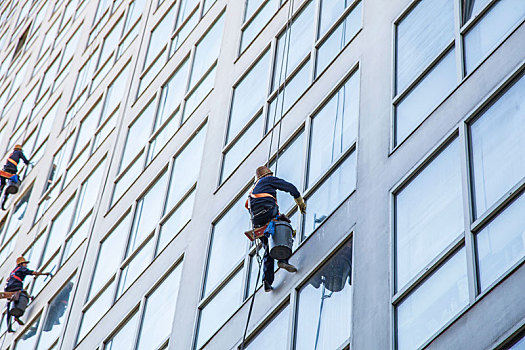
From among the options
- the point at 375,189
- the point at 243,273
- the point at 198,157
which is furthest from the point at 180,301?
the point at 375,189

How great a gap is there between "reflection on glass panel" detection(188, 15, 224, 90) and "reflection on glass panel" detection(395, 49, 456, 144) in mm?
8938

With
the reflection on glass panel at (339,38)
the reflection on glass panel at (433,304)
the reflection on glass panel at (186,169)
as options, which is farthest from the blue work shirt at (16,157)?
the reflection on glass panel at (433,304)

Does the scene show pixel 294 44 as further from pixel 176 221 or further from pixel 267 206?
pixel 267 206

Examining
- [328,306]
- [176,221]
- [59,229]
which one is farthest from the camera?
[59,229]

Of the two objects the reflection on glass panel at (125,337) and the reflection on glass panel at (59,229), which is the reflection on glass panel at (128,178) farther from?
the reflection on glass panel at (125,337)

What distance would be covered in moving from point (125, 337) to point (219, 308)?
141 inches

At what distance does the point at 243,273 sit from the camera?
668 inches

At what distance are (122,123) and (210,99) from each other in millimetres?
5165

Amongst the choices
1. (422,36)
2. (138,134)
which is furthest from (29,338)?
(422,36)

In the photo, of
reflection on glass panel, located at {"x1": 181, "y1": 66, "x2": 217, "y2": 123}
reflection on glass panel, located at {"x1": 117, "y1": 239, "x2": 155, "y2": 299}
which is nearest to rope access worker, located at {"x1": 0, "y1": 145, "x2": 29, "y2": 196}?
reflection on glass panel, located at {"x1": 181, "y1": 66, "x2": 217, "y2": 123}

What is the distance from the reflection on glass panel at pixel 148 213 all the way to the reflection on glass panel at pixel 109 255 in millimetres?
296

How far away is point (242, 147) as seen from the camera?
1956cm

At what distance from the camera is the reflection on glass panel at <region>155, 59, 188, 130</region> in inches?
954

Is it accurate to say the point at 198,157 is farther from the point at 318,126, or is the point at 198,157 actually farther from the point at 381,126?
the point at 381,126
